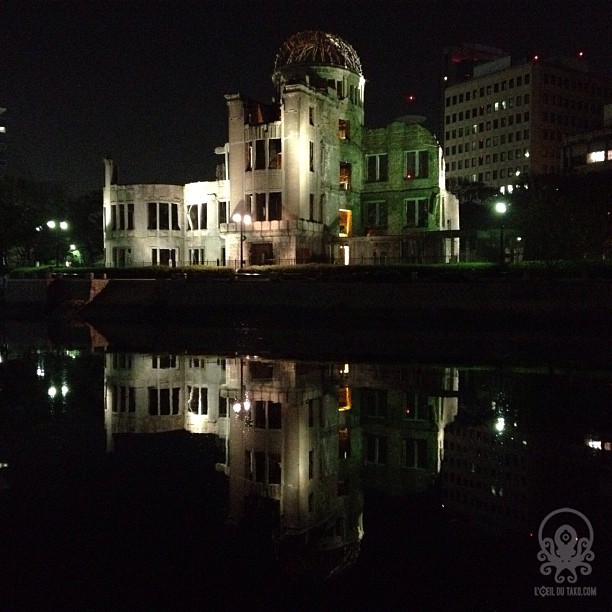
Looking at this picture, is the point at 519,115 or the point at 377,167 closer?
the point at 377,167

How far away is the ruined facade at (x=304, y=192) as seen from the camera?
6381 cm

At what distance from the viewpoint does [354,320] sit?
50781 millimetres

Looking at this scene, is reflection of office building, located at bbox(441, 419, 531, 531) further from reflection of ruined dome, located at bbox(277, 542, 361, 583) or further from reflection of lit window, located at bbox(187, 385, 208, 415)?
reflection of lit window, located at bbox(187, 385, 208, 415)

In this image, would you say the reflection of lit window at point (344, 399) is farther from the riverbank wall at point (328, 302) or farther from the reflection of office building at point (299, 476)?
the riverbank wall at point (328, 302)

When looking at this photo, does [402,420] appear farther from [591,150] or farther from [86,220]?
[591,150]

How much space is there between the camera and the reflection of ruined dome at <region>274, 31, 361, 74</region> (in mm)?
72812

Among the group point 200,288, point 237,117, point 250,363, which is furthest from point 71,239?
point 250,363

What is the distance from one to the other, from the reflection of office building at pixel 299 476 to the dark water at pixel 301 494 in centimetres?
5

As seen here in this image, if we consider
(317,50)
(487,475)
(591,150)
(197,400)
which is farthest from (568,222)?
(591,150)

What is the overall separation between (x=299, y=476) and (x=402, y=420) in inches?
235

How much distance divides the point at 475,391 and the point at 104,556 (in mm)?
15639

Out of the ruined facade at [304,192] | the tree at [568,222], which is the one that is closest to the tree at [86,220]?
the ruined facade at [304,192]

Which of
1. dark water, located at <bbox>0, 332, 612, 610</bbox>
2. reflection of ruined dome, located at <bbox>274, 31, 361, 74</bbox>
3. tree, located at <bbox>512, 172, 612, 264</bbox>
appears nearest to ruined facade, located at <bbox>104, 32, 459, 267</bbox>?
reflection of ruined dome, located at <bbox>274, 31, 361, 74</bbox>

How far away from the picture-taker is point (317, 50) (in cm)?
7294
